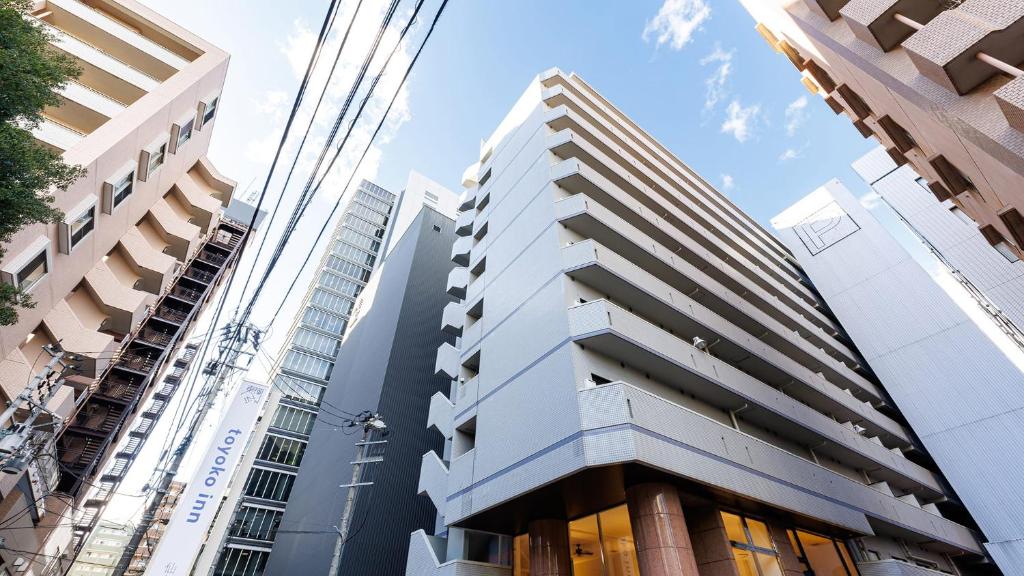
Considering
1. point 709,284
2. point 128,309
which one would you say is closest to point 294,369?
point 128,309

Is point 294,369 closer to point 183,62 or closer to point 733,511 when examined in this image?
point 183,62

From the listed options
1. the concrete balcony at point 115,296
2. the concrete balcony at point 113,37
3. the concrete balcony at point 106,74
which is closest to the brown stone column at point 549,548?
the concrete balcony at point 115,296

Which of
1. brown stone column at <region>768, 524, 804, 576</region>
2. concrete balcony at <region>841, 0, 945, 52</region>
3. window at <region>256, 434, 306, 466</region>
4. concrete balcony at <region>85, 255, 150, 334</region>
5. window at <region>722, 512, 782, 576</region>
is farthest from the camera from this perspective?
window at <region>256, 434, 306, 466</region>

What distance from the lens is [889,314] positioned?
968 inches

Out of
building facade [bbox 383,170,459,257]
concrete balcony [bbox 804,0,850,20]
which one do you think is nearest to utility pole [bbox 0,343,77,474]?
concrete balcony [bbox 804,0,850,20]

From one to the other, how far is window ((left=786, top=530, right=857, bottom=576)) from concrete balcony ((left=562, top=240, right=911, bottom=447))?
624 centimetres

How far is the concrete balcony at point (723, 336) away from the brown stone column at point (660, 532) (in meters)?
6.29

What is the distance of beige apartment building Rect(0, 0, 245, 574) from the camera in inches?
464

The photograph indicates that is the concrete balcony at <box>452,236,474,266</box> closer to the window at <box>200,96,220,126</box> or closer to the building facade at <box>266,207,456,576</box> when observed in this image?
the building facade at <box>266,207,456,576</box>

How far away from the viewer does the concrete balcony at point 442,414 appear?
47.8 ft

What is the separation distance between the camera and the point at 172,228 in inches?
743

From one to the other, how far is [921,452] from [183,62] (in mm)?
43290

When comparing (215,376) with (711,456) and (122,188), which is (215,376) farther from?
(711,456)

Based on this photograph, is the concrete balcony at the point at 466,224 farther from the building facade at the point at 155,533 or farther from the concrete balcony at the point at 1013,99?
the concrete balcony at the point at 1013,99
